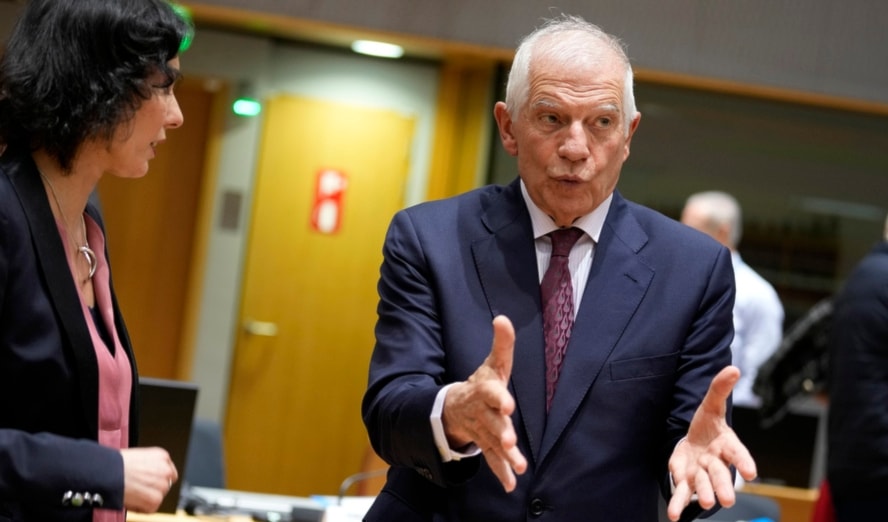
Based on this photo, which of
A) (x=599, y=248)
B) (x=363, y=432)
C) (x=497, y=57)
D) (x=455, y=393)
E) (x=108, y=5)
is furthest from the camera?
(x=363, y=432)

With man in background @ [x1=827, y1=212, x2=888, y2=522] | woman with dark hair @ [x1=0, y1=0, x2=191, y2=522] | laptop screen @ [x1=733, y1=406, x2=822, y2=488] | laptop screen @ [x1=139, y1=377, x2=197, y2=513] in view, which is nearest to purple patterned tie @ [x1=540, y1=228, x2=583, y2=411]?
woman with dark hair @ [x1=0, y1=0, x2=191, y2=522]

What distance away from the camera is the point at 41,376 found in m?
1.77

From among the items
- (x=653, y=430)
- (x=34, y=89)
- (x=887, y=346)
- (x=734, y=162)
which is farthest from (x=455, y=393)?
(x=734, y=162)

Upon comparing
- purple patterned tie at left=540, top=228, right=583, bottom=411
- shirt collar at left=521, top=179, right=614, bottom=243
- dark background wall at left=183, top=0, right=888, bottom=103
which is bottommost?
purple patterned tie at left=540, top=228, right=583, bottom=411

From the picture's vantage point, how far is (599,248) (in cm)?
210

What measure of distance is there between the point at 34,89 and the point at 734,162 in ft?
18.1

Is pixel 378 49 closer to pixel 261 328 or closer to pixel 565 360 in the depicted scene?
pixel 261 328

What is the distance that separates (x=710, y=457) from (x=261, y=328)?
5.30 meters

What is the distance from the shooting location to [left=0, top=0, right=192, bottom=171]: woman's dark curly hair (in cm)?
185

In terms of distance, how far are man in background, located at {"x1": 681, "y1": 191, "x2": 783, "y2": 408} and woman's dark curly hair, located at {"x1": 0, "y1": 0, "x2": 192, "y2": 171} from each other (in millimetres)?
4192

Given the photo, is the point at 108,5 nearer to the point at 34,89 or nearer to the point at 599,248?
the point at 34,89

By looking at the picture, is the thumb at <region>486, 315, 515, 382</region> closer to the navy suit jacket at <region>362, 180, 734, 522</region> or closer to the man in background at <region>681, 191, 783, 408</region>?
the navy suit jacket at <region>362, 180, 734, 522</region>

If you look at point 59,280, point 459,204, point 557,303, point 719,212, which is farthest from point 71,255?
point 719,212

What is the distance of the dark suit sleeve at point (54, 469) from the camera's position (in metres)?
1.69
